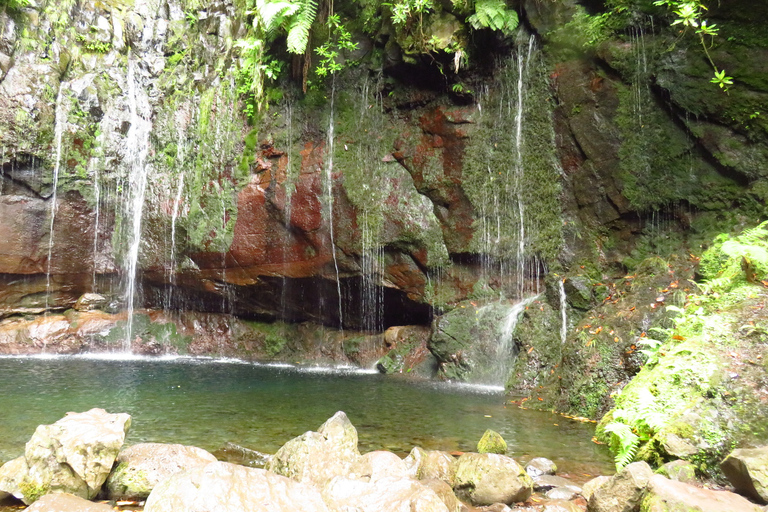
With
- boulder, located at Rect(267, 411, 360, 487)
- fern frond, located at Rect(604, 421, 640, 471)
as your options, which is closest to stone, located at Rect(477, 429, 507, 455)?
fern frond, located at Rect(604, 421, 640, 471)

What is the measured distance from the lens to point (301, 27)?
10906 millimetres

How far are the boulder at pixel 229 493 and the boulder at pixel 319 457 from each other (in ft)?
2.25

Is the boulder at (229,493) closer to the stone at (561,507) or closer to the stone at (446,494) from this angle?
the stone at (446,494)

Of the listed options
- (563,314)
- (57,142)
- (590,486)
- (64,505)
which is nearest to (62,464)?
(64,505)

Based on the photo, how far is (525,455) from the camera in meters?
5.18

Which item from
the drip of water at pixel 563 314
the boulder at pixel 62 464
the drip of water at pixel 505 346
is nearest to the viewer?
the boulder at pixel 62 464

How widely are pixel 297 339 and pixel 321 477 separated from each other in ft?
32.6

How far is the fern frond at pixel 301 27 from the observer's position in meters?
10.8

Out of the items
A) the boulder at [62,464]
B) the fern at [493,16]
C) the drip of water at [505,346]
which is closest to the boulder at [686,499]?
the boulder at [62,464]

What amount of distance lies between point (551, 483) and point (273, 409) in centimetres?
394

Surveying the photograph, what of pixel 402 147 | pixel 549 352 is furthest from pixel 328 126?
pixel 549 352

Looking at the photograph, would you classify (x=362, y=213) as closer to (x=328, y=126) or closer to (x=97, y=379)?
(x=328, y=126)

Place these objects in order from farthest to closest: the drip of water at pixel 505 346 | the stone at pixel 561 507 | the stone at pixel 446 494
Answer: the drip of water at pixel 505 346, the stone at pixel 446 494, the stone at pixel 561 507

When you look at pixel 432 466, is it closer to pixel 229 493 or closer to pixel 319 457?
pixel 319 457
